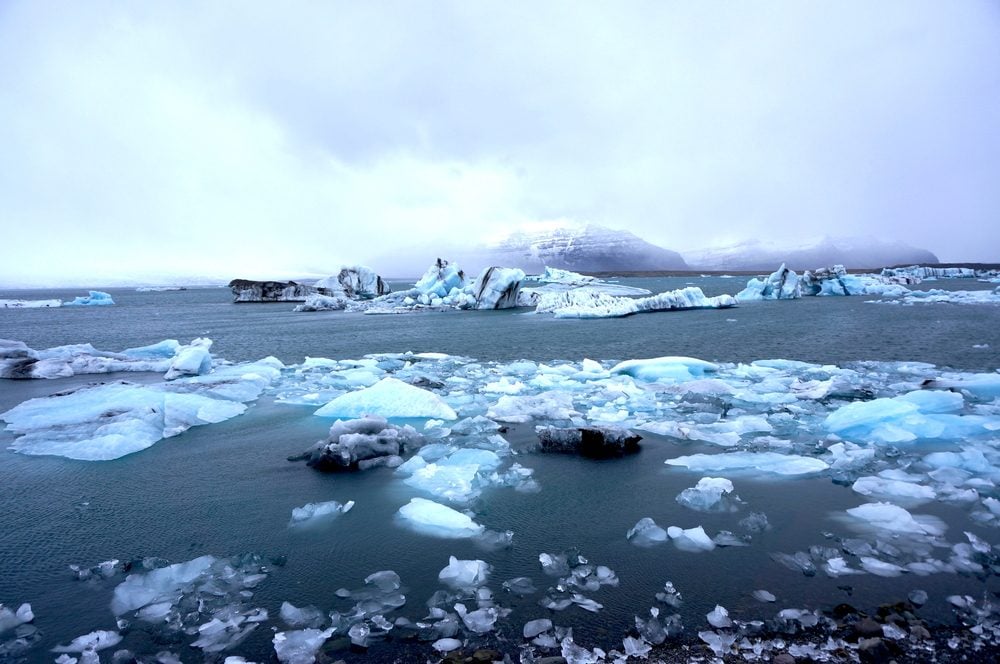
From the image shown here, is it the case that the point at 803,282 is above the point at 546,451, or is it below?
above

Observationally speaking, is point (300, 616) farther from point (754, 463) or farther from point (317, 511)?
point (754, 463)

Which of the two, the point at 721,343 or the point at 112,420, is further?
the point at 721,343

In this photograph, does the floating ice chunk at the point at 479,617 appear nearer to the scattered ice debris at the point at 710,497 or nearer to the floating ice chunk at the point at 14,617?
the scattered ice debris at the point at 710,497

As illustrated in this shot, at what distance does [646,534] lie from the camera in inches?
171

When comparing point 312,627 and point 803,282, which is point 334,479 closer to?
point 312,627

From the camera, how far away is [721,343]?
57.8 feet

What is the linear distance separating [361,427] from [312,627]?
3.68 meters

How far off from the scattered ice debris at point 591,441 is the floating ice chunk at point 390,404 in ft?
6.34

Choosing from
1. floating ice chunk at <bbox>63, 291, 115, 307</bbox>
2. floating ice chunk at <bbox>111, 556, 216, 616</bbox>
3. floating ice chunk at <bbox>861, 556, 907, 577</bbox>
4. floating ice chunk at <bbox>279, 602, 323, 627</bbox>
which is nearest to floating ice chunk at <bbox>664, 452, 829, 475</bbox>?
floating ice chunk at <bbox>861, 556, 907, 577</bbox>

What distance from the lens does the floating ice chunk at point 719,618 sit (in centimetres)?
314

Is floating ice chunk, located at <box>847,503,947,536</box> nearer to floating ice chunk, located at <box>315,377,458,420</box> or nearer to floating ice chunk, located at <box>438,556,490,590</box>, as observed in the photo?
floating ice chunk, located at <box>438,556,490,590</box>

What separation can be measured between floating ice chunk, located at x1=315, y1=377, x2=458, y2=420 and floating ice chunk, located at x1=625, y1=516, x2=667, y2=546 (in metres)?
4.05

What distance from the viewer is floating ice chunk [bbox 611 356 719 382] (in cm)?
1084

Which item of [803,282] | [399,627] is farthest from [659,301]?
[399,627]
